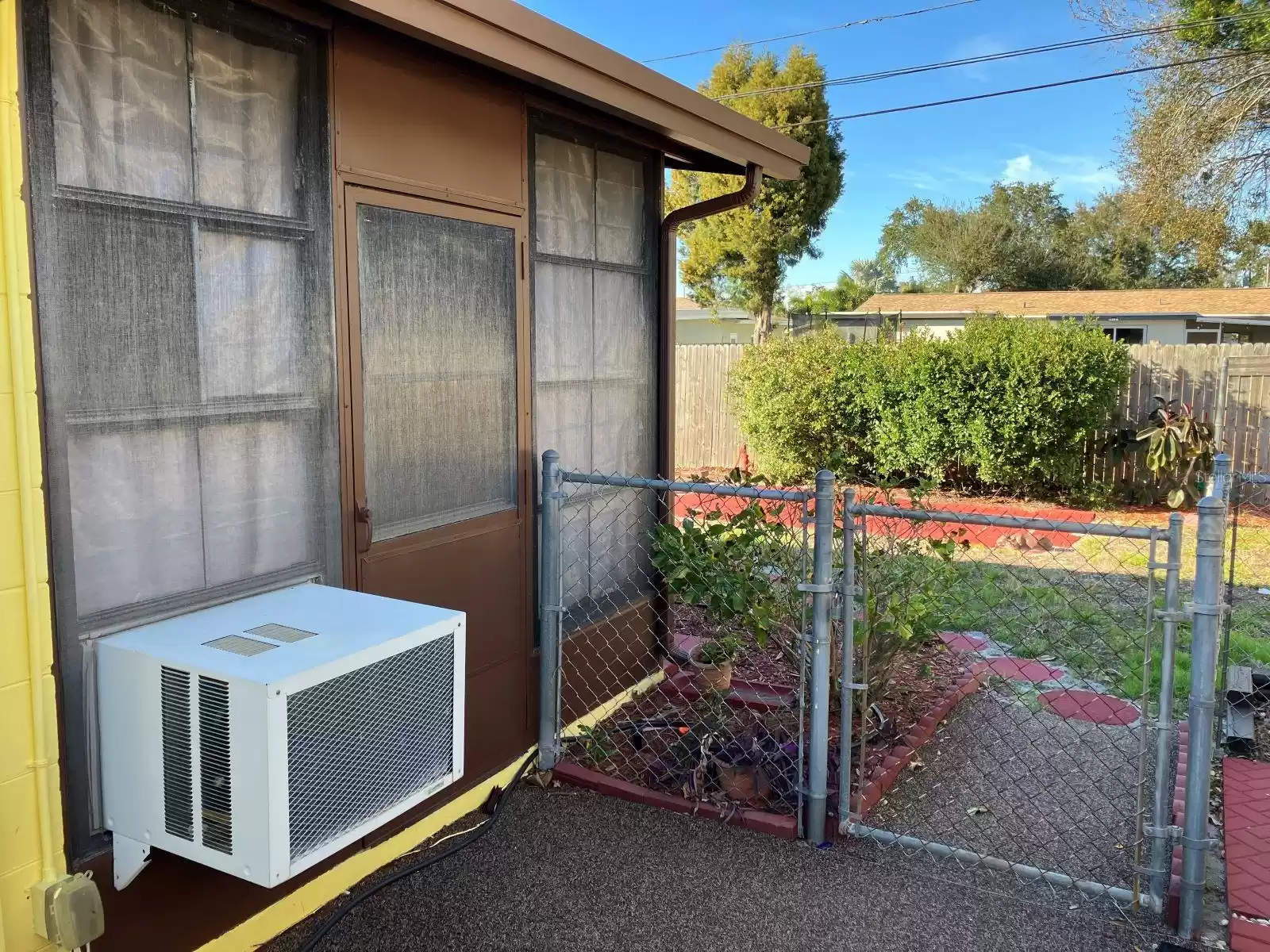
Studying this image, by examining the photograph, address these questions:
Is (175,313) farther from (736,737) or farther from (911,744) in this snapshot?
(911,744)

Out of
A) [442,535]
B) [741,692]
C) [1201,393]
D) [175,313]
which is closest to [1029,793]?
[741,692]

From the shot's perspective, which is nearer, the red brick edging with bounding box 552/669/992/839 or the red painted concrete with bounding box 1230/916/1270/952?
the red painted concrete with bounding box 1230/916/1270/952

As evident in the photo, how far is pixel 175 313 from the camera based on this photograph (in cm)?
247

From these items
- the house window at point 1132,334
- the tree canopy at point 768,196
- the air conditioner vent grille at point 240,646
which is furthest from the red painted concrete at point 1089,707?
the house window at point 1132,334

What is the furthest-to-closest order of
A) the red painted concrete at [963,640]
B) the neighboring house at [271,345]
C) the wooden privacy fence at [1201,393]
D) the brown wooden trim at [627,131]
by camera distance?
the wooden privacy fence at [1201,393] < the red painted concrete at [963,640] < the brown wooden trim at [627,131] < the neighboring house at [271,345]

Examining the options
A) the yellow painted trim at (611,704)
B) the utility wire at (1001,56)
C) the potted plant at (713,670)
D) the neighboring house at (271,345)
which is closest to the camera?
the neighboring house at (271,345)

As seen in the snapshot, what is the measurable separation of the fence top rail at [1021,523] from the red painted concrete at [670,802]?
44.5 inches

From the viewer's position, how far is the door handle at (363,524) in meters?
3.03

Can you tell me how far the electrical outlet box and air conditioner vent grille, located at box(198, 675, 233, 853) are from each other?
33cm

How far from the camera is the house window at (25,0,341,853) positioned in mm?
2195

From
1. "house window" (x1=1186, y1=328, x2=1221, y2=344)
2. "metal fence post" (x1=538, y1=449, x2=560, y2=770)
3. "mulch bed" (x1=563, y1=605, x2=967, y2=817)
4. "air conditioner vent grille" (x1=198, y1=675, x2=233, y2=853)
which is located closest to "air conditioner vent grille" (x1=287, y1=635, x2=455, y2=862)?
"air conditioner vent grille" (x1=198, y1=675, x2=233, y2=853)

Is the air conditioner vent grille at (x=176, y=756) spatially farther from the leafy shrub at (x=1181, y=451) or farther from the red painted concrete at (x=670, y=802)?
the leafy shrub at (x=1181, y=451)

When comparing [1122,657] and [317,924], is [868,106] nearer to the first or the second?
[1122,657]

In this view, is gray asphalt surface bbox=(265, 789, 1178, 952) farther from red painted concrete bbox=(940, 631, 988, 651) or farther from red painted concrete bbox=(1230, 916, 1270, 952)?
red painted concrete bbox=(940, 631, 988, 651)
